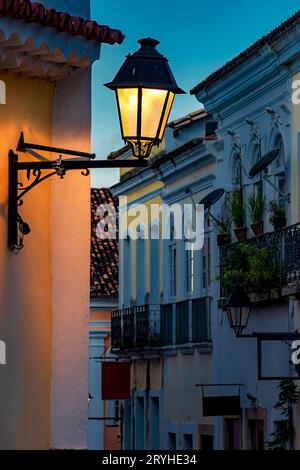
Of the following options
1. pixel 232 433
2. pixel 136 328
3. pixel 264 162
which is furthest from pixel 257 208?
pixel 136 328

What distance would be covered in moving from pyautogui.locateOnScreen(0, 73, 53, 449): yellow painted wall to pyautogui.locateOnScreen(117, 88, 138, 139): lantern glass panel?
0.68 m

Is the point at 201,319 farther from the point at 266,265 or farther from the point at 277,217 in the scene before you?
the point at 277,217

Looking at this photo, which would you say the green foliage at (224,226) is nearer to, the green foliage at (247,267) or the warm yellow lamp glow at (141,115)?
the green foliage at (247,267)

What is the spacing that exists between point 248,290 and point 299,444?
311cm

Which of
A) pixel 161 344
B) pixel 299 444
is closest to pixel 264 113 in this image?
pixel 299 444

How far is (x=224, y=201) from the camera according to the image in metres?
28.8

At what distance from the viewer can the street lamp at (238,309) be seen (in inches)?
953

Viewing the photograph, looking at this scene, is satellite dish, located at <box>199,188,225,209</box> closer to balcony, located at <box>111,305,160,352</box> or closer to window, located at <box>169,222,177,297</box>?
window, located at <box>169,222,177,297</box>

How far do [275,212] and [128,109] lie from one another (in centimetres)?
1499

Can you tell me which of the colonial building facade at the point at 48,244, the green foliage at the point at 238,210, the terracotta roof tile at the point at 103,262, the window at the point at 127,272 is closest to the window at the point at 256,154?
the green foliage at the point at 238,210

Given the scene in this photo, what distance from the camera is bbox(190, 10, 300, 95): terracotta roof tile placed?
24.4 m

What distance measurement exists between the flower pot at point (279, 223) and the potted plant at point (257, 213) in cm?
103

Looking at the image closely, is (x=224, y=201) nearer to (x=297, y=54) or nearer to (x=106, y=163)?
(x=297, y=54)

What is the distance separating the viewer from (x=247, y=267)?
26.2 m
